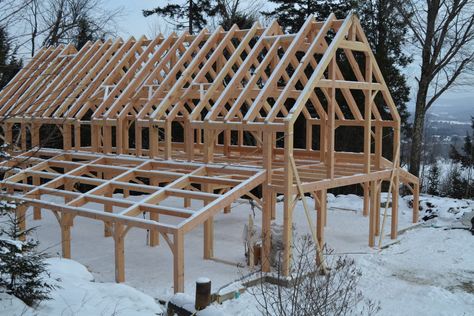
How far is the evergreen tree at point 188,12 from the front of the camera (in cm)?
2466

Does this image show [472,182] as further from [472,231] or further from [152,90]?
[152,90]

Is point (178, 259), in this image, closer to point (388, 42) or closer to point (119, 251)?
point (119, 251)

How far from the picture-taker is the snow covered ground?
22.2ft

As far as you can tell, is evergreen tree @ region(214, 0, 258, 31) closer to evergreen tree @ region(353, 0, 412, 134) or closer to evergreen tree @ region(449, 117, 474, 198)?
evergreen tree @ region(353, 0, 412, 134)

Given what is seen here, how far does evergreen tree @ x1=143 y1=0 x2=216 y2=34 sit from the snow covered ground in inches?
462

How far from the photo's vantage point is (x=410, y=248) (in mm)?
12797

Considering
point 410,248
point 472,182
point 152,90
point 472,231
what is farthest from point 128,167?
point 472,182

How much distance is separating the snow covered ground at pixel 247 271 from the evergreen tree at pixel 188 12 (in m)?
11.7

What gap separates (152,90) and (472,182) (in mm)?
16770

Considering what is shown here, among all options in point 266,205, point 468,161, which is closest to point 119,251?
point 266,205

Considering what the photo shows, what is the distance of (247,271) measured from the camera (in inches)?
413

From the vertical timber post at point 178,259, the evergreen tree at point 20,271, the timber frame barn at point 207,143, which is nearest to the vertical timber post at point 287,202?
Answer: the timber frame barn at point 207,143

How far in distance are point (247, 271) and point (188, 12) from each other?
17.1 m

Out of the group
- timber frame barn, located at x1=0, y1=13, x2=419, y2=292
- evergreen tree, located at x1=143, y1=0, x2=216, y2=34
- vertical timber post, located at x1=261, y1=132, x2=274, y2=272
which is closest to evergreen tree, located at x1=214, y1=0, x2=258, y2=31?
evergreen tree, located at x1=143, y1=0, x2=216, y2=34
